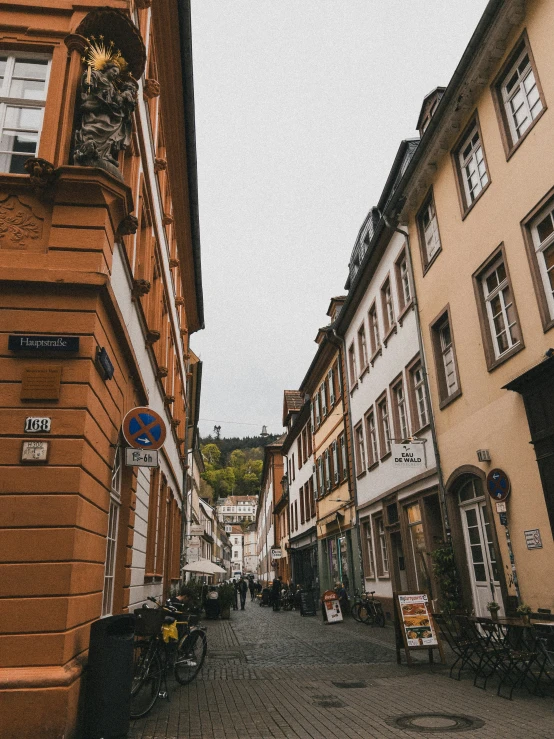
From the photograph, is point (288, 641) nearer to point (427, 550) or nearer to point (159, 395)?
point (427, 550)

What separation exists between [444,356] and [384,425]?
560 centimetres

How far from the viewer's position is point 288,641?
603 inches

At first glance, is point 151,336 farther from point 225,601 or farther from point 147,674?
point 225,601

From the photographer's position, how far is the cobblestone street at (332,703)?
610 centimetres

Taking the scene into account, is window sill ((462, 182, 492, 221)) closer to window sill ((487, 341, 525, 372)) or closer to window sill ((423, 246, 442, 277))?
Answer: window sill ((423, 246, 442, 277))

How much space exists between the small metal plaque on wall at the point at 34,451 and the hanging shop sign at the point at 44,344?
99 centimetres

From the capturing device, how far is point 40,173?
271 inches

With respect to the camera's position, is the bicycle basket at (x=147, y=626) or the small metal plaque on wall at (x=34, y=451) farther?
the bicycle basket at (x=147, y=626)

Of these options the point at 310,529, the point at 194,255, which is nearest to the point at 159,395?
the point at 194,255

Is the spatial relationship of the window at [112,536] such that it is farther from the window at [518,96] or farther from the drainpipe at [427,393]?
the window at [518,96]

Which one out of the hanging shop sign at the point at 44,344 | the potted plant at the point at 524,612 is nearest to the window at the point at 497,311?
the potted plant at the point at 524,612

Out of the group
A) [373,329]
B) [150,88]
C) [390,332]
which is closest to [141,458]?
[150,88]

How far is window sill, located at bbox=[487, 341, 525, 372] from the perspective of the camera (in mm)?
10367

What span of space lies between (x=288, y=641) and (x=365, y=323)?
11.1 meters
